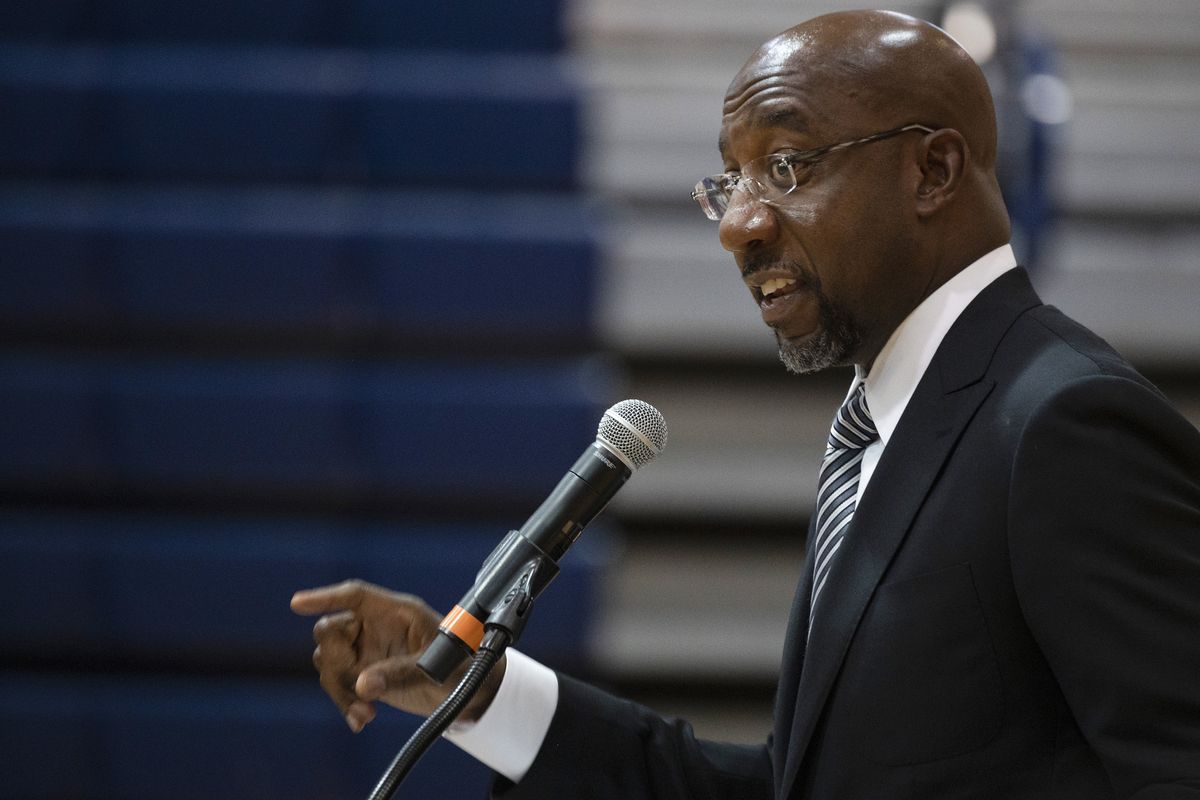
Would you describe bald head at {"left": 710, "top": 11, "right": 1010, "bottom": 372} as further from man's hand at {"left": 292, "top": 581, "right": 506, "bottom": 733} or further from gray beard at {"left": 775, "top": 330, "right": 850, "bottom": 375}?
man's hand at {"left": 292, "top": 581, "right": 506, "bottom": 733}

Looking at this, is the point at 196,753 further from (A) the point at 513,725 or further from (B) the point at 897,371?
(B) the point at 897,371

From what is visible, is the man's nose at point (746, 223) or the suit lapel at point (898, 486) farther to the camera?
the man's nose at point (746, 223)

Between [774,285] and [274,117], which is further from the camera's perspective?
[274,117]

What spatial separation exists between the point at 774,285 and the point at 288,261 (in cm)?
198

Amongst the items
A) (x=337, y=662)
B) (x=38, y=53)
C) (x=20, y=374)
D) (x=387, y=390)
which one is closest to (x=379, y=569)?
(x=387, y=390)

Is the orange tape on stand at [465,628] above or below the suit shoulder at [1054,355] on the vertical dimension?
below

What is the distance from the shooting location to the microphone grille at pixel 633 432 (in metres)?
1.06

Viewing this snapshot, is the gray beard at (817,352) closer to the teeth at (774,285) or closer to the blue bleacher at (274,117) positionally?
the teeth at (774,285)

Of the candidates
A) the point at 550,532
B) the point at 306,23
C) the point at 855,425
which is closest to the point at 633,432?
the point at 550,532

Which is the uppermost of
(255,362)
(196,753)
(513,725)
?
(513,725)

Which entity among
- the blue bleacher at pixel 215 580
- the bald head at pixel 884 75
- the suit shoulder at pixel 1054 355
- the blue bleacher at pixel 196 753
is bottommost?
the blue bleacher at pixel 196 753

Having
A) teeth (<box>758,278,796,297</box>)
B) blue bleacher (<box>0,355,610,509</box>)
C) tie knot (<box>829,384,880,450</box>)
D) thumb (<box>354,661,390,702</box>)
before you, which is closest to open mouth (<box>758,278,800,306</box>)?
teeth (<box>758,278,796,297</box>)

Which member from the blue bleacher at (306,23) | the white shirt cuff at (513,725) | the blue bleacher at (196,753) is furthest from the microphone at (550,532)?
the blue bleacher at (306,23)

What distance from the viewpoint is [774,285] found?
116 centimetres
